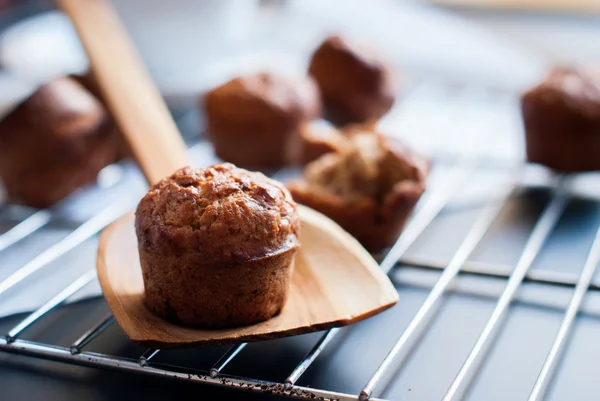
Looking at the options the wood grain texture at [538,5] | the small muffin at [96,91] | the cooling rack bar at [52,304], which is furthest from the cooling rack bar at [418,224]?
the wood grain texture at [538,5]

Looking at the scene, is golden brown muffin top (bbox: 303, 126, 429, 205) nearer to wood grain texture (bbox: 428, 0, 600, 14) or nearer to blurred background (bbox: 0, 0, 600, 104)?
blurred background (bbox: 0, 0, 600, 104)

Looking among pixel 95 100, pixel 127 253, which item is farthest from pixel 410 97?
pixel 127 253

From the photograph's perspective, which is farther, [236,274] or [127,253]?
[127,253]

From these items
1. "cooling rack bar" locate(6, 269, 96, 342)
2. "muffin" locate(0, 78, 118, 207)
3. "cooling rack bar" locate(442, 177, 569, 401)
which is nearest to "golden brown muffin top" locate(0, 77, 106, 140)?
"muffin" locate(0, 78, 118, 207)

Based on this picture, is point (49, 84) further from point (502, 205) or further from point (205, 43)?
point (502, 205)

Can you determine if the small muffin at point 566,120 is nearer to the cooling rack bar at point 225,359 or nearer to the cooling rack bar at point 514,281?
the cooling rack bar at point 514,281

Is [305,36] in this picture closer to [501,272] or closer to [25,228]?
[25,228]
